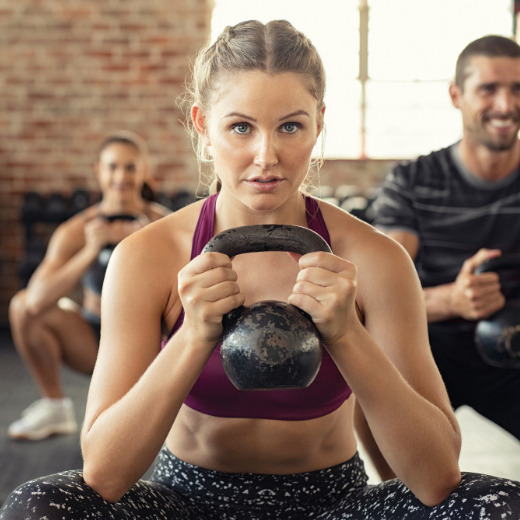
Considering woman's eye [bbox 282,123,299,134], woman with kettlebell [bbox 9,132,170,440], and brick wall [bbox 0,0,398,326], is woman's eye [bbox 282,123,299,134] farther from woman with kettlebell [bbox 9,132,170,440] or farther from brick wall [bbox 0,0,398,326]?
brick wall [bbox 0,0,398,326]

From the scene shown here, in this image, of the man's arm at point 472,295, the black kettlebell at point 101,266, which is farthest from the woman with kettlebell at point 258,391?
the black kettlebell at point 101,266

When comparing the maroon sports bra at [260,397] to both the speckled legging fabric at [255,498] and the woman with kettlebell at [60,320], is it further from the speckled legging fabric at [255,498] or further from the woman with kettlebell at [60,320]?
the woman with kettlebell at [60,320]

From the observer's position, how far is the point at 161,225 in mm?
1232

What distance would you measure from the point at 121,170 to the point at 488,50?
1.77 metres

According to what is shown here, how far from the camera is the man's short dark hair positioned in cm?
196

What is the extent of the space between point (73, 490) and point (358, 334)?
1.66 feet

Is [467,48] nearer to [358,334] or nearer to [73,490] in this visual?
[358,334]

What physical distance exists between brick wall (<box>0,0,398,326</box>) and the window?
0.52 meters

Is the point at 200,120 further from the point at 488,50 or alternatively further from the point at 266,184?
the point at 488,50

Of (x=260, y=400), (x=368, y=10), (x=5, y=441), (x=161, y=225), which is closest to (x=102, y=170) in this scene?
(x=5, y=441)

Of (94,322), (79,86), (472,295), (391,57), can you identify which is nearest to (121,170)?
(94,322)

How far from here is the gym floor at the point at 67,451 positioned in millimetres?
2258

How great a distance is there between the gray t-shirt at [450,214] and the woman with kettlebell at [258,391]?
2.78 feet

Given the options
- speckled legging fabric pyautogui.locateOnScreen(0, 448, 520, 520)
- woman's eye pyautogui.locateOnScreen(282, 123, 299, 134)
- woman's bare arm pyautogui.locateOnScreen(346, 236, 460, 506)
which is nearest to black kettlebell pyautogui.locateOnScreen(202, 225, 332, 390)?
woman's bare arm pyautogui.locateOnScreen(346, 236, 460, 506)
